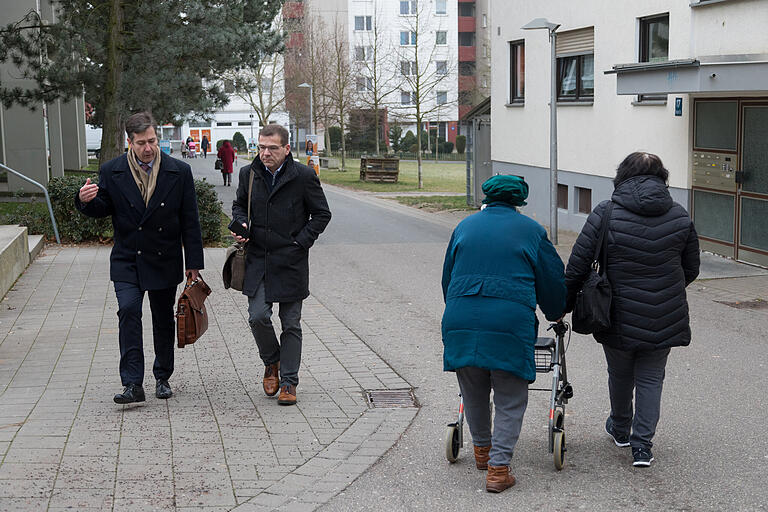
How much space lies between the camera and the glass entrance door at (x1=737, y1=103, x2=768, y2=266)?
44.0 ft

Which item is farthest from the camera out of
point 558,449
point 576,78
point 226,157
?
point 226,157

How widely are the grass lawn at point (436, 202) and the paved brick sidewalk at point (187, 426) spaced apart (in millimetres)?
15928

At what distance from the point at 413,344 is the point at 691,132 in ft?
25.9

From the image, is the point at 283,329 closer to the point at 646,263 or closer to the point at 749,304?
the point at 646,263

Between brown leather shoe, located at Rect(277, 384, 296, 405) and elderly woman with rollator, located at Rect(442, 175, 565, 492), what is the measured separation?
6.00ft

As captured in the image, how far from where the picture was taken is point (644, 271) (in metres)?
5.20

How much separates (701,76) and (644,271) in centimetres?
855

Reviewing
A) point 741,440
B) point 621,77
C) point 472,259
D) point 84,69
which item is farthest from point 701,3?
point 84,69

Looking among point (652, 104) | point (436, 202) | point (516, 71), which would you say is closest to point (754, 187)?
point (652, 104)

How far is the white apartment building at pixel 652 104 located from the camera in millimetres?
13398

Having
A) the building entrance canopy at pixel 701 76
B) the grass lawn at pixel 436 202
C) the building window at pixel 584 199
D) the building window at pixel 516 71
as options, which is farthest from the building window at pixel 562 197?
the building entrance canopy at pixel 701 76

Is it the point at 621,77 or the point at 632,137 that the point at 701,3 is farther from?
the point at 632,137

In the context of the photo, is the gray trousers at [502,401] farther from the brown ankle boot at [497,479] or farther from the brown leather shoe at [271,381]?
the brown leather shoe at [271,381]

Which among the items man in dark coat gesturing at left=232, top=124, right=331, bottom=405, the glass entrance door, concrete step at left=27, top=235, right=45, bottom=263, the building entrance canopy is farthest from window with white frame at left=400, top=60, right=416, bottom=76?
man in dark coat gesturing at left=232, top=124, right=331, bottom=405
